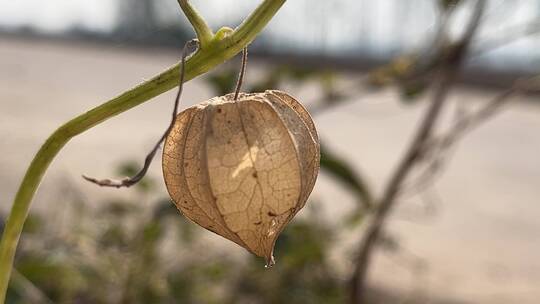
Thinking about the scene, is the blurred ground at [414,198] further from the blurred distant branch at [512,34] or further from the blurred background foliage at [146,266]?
the blurred distant branch at [512,34]

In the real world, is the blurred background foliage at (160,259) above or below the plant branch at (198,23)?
above

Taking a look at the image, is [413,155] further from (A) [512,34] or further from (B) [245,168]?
(B) [245,168]

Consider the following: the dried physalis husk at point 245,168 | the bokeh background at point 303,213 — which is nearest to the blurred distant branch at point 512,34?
the bokeh background at point 303,213

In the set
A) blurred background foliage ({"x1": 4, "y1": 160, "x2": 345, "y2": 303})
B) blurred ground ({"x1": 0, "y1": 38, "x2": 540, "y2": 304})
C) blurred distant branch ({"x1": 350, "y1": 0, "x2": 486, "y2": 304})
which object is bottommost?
blurred background foliage ({"x1": 4, "y1": 160, "x2": 345, "y2": 303})

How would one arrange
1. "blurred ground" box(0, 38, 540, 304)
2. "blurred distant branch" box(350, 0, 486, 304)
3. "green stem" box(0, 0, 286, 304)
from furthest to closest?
"blurred ground" box(0, 38, 540, 304), "blurred distant branch" box(350, 0, 486, 304), "green stem" box(0, 0, 286, 304)

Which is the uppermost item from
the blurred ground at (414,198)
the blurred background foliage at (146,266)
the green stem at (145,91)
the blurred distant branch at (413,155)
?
the blurred ground at (414,198)

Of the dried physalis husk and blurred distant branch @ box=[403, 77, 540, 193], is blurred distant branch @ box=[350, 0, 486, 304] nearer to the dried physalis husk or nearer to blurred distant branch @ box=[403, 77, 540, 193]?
blurred distant branch @ box=[403, 77, 540, 193]

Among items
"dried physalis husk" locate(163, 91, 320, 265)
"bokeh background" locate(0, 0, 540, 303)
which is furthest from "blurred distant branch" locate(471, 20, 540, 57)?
"dried physalis husk" locate(163, 91, 320, 265)
